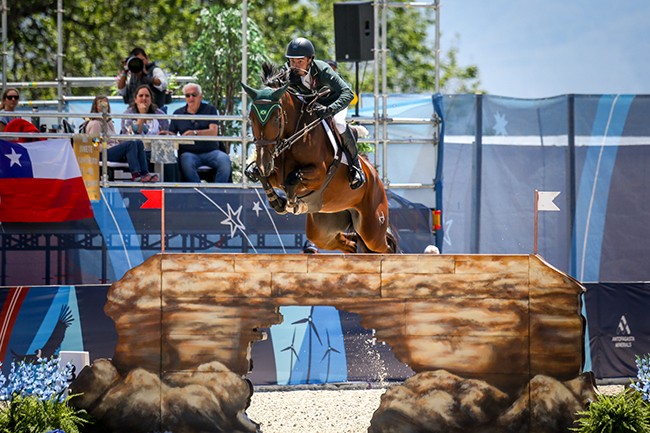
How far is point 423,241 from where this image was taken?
10727 millimetres

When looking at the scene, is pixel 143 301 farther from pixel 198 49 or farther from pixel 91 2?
pixel 91 2

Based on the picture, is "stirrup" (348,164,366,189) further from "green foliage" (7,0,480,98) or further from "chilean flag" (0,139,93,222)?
"green foliage" (7,0,480,98)

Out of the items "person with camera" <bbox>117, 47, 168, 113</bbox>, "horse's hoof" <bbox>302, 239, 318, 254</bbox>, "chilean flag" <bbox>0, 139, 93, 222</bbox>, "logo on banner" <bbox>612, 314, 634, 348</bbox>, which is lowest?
"logo on banner" <bbox>612, 314, 634, 348</bbox>

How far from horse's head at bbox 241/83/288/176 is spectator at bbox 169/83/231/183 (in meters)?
3.00

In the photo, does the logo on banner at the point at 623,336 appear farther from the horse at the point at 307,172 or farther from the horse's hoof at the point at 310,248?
the horse's hoof at the point at 310,248

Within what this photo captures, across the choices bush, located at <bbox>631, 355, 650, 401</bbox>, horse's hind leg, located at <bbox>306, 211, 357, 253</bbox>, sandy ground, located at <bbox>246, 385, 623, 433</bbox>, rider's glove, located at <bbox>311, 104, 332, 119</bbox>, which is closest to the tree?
horse's hind leg, located at <bbox>306, 211, 357, 253</bbox>

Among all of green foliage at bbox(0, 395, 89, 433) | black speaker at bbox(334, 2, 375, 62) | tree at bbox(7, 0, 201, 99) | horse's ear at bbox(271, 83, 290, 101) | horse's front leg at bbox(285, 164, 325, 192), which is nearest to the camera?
green foliage at bbox(0, 395, 89, 433)

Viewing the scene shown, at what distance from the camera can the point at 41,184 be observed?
9781 mm

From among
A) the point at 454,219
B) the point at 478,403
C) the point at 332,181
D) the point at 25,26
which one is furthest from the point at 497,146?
the point at 25,26

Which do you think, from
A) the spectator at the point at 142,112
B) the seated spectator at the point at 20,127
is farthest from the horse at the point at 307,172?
the seated spectator at the point at 20,127

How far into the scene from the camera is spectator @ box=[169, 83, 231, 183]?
10.4 meters

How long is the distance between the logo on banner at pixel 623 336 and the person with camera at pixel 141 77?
5.63m

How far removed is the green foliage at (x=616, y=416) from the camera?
5688mm

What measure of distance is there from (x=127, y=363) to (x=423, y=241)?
5.08 metres
